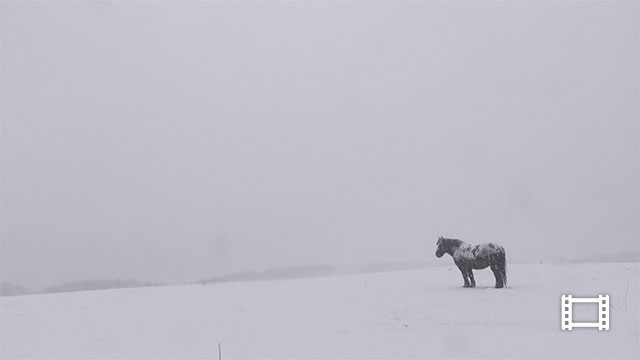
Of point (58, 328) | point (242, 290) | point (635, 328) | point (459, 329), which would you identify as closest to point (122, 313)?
point (58, 328)

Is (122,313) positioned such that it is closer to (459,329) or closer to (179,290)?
(179,290)

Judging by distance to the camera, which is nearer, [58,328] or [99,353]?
[99,353]

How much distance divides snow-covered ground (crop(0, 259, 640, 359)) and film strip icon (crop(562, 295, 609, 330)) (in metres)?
0.21

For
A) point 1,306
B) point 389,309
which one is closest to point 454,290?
point 389,309

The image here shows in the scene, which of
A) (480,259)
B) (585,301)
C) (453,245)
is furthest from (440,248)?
(585,301)

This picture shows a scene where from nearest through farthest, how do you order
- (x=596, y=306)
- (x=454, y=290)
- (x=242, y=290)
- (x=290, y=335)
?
1. (x=290, y=335)
2. (x=596, y=306)
3. (x=454, y=290)
4. (x=242, y=290)

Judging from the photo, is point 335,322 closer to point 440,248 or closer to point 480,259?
point 480,259

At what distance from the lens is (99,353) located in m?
12.0

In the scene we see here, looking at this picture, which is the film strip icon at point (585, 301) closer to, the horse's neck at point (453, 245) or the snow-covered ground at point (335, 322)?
the snow-covered ground at point (335, 322)

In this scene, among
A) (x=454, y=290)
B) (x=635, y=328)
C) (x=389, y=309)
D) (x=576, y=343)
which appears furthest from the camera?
(x=454, y=290)

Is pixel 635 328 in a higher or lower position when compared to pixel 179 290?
higher

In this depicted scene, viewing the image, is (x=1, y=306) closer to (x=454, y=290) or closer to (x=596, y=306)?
(x=454, y=290)

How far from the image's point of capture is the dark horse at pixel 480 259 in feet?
59.6

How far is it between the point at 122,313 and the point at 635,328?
39.4 ft
